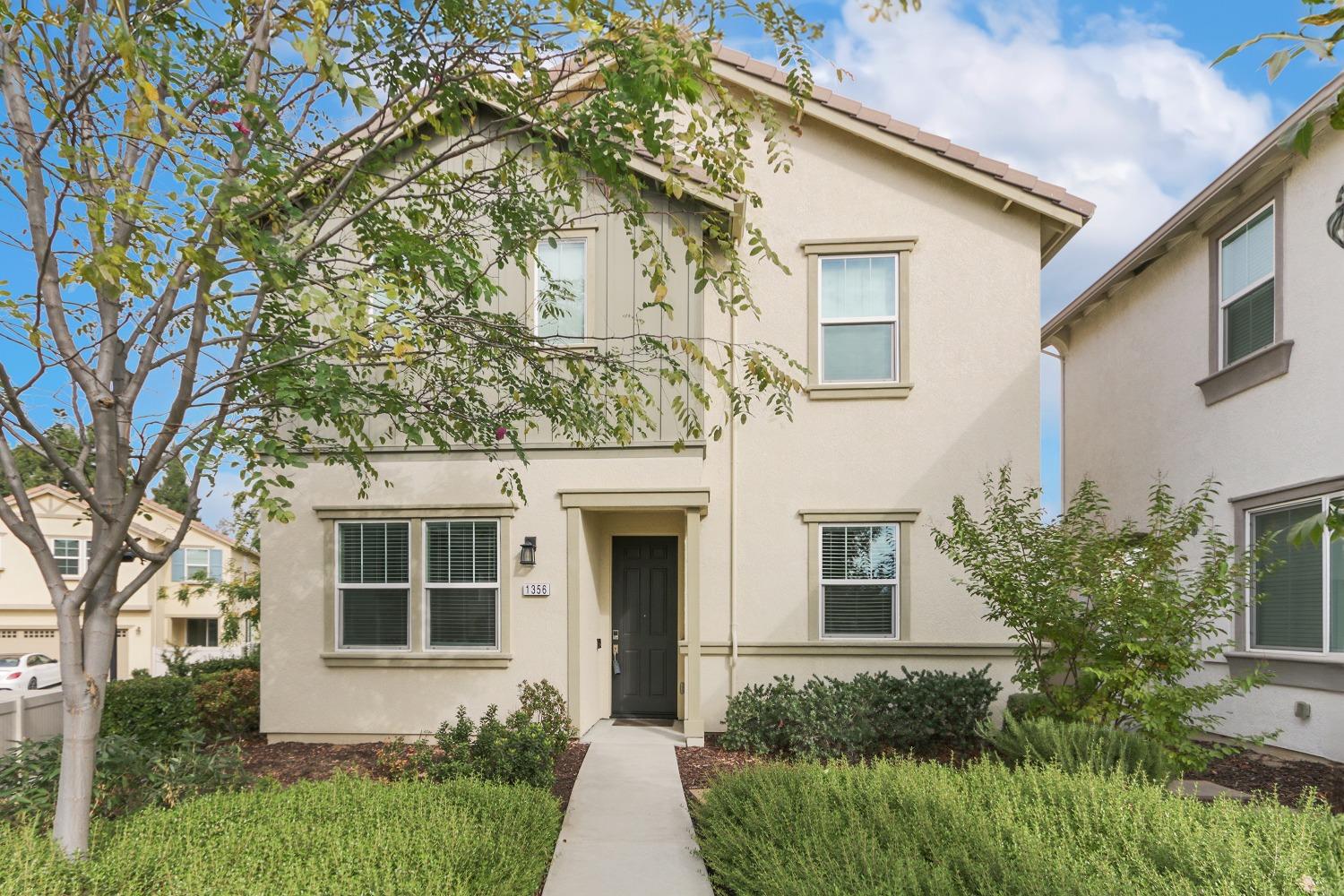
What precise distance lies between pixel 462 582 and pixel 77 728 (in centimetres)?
529

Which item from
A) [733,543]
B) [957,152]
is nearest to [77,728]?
[733,543]

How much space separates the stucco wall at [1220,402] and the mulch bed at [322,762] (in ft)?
25.0

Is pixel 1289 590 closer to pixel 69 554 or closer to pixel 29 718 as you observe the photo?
pixel 29 718

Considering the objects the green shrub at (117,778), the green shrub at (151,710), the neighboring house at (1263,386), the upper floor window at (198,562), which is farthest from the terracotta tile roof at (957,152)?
the upper floor window at (198,562)

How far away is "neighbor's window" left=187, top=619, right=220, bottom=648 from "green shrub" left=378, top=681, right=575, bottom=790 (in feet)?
118

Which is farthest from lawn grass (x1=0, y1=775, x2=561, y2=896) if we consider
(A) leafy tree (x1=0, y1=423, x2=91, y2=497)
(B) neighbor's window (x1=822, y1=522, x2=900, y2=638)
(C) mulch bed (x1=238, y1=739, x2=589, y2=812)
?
(B) neighbor's window (x1=822, y1=522, x2=900, y2=638)

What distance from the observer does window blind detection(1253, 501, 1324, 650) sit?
31.4ft

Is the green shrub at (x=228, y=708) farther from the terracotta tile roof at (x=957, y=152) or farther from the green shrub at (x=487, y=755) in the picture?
the terracotta tile roof at (x=957, y=152)

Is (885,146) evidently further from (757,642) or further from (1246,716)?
(1246,716)

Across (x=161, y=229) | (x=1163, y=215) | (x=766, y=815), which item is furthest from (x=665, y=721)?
(x=1163, y=215)

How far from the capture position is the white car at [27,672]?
2770cm

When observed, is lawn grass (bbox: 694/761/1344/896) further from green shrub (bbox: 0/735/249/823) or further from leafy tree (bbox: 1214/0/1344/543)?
green shrub (bbox: 0/735/249/823)

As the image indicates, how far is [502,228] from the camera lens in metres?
7.52

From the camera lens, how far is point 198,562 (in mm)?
40312
